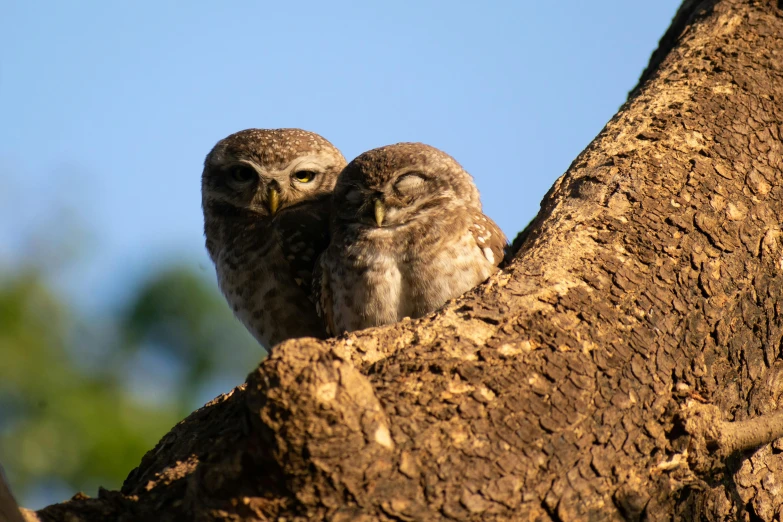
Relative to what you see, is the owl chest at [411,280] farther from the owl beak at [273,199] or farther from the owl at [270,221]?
the owl beak at [273,199]

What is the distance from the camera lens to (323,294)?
457 centimetres

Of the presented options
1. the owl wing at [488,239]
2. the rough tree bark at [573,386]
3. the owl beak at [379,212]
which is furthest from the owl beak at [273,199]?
the rough tree bark at [573,386]

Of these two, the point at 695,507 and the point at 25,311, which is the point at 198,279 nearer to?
the point at 25,311

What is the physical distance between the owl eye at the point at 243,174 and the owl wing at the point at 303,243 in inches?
17.5

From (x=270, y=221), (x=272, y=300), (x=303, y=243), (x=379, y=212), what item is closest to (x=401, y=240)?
(x=379, y=212)

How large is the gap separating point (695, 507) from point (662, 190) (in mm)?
1491

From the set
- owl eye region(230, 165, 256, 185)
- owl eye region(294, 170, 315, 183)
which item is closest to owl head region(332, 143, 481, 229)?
owl eye region(294, 170, 315, 183)

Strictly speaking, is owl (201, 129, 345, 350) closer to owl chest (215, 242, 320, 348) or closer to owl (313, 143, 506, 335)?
owl chest (215, 242, 320, 348)

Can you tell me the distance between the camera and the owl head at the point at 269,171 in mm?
5203

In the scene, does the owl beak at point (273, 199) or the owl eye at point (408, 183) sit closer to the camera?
the owl eye at point (408, 183)

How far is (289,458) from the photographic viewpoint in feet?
7.70

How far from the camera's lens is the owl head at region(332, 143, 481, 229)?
4.48 metres

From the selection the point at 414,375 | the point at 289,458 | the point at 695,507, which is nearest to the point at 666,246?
the point at 695,507

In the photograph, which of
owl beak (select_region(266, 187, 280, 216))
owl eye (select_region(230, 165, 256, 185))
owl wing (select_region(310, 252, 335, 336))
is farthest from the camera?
owl eye (select_region(230, 165, 256, 185))
